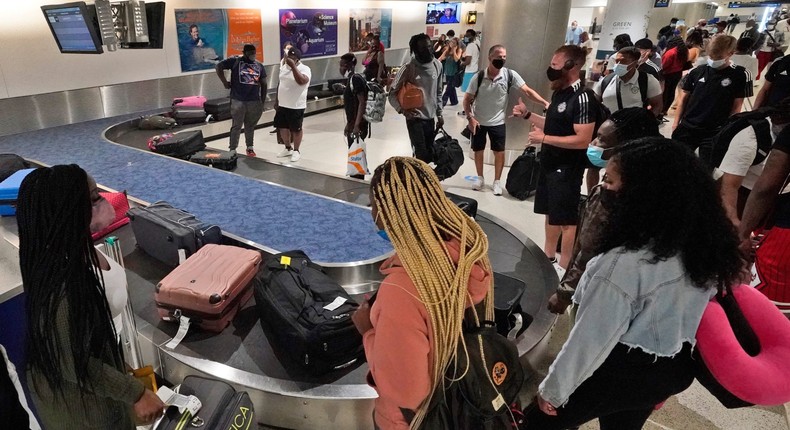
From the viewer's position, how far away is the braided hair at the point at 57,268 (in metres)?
1.42

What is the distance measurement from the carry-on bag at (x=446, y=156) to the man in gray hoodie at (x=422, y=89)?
0.10 meters

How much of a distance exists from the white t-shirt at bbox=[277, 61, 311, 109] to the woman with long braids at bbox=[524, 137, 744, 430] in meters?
5.93

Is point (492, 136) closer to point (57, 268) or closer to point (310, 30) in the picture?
point (57, 268)

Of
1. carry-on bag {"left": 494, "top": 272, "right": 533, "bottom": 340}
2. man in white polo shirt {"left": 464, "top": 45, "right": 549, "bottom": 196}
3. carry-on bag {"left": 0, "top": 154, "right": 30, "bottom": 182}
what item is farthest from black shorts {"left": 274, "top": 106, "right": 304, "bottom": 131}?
carry-on bag {"left": 494, "top": 272, "right": 533, "bottom": 340}

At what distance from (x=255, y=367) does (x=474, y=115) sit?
4123 mm

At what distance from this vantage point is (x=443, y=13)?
18.4 meters

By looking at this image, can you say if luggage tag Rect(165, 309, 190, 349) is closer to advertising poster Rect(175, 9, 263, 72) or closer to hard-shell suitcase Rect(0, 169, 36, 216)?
hard-shell suitcase Rect(0, 169, 36, 216)

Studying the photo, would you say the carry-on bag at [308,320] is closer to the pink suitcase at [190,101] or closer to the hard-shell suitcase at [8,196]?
the hard-shell suitcase at [8,196]

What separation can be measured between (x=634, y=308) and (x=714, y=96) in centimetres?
420

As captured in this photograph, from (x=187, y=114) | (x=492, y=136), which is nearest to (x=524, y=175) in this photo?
(x=492, y=136)

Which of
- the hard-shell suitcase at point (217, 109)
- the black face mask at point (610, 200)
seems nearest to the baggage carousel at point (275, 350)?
the black face mask at point (610, 200)

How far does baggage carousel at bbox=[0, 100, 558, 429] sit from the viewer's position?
2.51 meters

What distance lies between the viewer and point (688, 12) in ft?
84.2

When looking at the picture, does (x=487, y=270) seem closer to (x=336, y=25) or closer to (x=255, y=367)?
(x=255, y=367)
